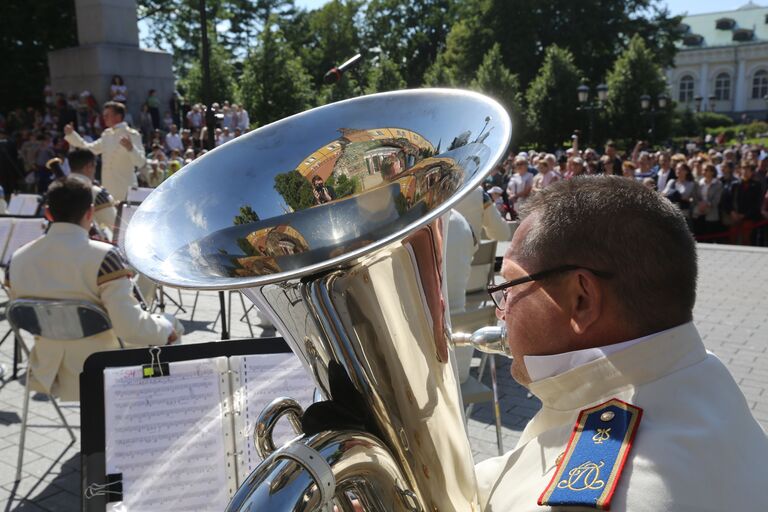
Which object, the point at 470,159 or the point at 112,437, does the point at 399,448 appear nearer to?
the point at 470,159

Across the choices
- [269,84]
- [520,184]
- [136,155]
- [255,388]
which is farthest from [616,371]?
[269,84]

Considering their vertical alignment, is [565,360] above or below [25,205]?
above

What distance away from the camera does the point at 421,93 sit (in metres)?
1.62

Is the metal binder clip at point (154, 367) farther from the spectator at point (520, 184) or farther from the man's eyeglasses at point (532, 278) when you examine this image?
the spectator at point (520, 184)

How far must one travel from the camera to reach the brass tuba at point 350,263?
3.68 feet

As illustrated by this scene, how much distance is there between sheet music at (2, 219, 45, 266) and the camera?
5262mm

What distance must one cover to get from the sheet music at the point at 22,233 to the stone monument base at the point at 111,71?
37.6ft

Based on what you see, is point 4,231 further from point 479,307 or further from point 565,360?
point 565,360

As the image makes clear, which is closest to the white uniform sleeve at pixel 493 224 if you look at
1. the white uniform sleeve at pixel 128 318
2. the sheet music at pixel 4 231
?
the white uniform sleeve at pixel 128 318

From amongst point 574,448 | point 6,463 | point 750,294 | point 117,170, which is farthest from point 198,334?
point 750,294

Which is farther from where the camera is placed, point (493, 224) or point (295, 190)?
point (493, 224)

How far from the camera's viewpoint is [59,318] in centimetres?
A: 292

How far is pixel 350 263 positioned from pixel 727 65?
77.5 metres

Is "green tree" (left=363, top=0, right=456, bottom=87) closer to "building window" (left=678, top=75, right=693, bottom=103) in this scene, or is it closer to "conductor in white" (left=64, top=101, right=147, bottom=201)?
"building window" (left=678, top=75, right=693, bottom=103)
